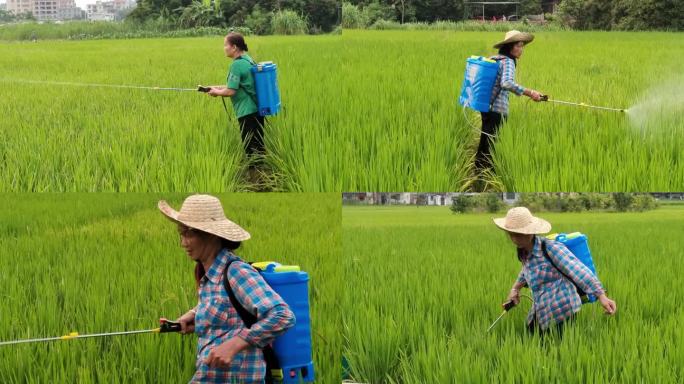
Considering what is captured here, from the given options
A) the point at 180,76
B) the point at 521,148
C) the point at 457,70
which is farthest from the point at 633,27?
the point at 521,148

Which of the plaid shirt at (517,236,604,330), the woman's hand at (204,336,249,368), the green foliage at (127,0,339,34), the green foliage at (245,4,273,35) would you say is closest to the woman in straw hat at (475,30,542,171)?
the plaid shirt at (517,236,604,330)

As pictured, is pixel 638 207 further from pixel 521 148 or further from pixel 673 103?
pixel 521 148

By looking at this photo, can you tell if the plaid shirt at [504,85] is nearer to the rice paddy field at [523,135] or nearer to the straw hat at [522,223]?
the rice paddy field at [523,135]

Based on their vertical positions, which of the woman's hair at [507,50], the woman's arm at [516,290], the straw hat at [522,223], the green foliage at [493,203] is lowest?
the woman's arm at [516,290]

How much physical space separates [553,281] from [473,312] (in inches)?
23.2

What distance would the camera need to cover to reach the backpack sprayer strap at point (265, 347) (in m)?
2.56

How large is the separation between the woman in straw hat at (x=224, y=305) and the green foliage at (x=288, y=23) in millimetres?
10790

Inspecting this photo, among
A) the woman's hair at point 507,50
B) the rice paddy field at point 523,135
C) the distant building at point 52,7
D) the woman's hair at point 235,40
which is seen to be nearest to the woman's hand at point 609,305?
the rice paddy field at point 523,135

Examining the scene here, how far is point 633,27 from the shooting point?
16938mm

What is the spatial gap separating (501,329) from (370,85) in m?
3.40

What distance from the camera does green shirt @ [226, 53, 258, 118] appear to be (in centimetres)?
482

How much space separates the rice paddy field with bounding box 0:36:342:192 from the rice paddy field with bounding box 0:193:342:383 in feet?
1.36

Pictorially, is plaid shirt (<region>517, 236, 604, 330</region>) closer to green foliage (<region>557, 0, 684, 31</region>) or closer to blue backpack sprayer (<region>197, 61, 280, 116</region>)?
blue backpack sprayer (<region>197, 61, 280, 116</region>)

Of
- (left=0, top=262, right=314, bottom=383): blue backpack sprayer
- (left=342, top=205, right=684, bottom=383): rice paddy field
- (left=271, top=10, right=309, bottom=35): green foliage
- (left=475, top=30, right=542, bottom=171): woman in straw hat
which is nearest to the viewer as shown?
(left=0, top=262, right=314, bottom=383): blue backpack sprayer
